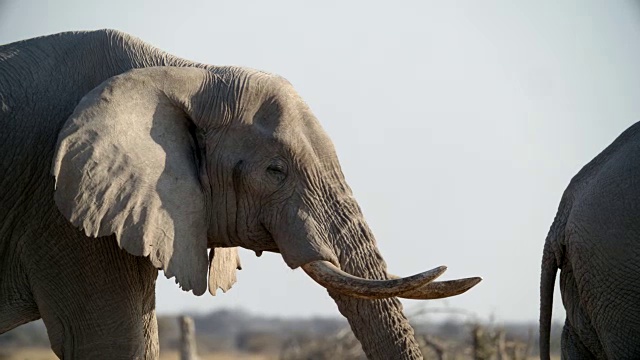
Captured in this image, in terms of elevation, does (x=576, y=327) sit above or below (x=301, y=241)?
below

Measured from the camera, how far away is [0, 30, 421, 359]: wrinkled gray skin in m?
5.34

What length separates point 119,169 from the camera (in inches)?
210

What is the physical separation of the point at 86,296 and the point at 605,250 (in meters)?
2.36

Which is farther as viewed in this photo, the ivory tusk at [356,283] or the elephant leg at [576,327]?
Result: the elephant leg at [576,327]

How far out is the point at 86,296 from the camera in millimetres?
5523

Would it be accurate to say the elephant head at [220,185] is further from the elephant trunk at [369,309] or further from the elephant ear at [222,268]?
the elephant ear at [222,268]

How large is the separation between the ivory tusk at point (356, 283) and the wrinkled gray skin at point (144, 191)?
2.2 inches

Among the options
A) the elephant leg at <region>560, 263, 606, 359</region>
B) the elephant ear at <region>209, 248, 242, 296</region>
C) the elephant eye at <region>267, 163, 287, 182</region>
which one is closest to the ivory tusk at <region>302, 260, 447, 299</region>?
the elephant eye at <region>267, 163, 287, 182</region>

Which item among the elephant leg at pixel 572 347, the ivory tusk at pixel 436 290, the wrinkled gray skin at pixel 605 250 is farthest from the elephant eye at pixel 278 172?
the elephant leg at pixel 572 347

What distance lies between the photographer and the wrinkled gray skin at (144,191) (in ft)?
17.5

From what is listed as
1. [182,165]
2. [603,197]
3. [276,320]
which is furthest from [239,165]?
[276,320]

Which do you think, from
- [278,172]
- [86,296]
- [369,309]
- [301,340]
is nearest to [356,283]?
[369,309]

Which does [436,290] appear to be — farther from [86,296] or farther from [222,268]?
[86,296]

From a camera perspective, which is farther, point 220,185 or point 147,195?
point 220,185
